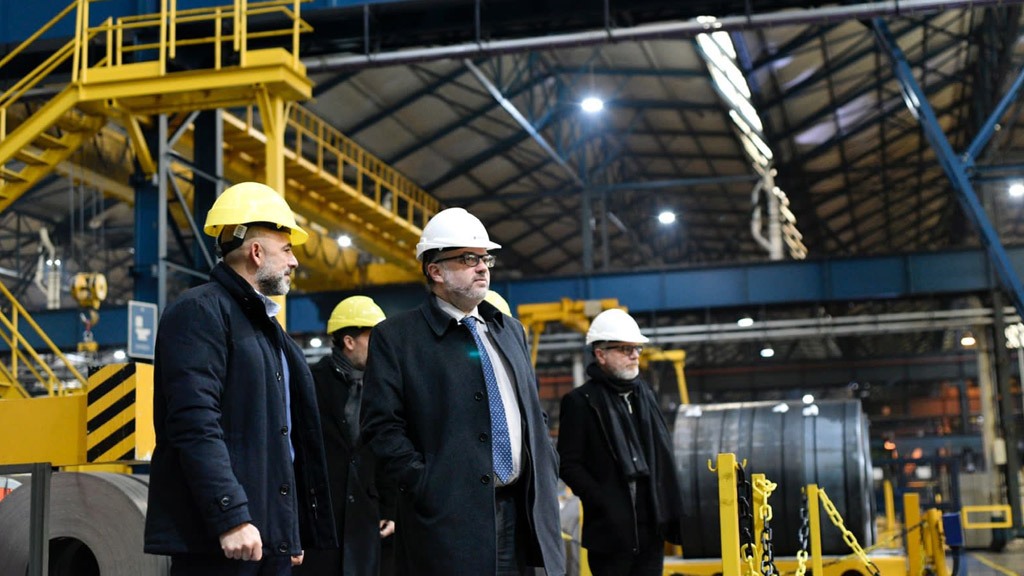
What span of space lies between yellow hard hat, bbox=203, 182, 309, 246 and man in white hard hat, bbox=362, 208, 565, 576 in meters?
0.56

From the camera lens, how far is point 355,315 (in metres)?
7.11

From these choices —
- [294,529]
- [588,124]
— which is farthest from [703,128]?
[294,529]

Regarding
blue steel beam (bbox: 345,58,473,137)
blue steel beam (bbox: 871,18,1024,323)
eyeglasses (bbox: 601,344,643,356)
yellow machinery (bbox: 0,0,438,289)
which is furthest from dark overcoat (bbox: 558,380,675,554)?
blue steel beam (bbox: 345,58,473,137)

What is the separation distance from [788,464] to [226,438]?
8.22 m

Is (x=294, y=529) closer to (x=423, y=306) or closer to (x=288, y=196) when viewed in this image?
(x=423, y=306)

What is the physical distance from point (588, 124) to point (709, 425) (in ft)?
63.3

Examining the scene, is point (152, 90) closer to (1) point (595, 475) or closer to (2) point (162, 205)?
(2) point (162, 205)

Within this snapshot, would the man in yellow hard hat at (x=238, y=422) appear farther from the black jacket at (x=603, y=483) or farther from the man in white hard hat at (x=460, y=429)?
the black jacket at (x=603, y=483)

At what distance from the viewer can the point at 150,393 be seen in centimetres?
653

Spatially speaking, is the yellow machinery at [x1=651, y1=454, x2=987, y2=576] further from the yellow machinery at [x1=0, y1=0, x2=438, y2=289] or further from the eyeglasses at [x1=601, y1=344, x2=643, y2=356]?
the yellow machinery at [x1=0, y1=0, x2=438, y2=289]

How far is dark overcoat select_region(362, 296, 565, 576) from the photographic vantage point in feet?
13.8

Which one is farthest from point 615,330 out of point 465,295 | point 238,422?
point 238,422

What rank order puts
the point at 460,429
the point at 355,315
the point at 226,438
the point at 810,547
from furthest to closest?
the point at 810,547
the point at 355,315
the point at 460,429
the point at 226,438

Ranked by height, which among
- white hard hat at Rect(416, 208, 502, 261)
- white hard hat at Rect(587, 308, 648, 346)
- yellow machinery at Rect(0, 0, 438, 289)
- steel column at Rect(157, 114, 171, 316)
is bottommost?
white hard hat at Rect(587, 308, 648, 346)
